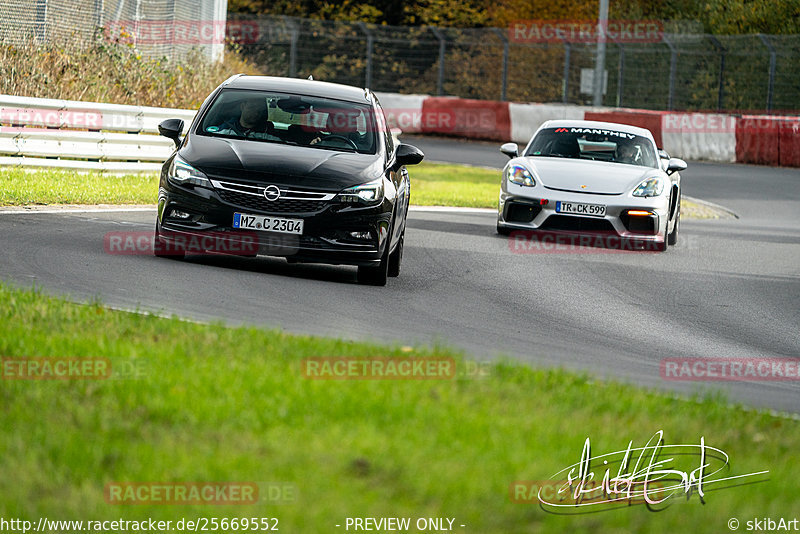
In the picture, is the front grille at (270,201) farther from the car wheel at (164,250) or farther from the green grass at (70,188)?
the green grass at (70,188)

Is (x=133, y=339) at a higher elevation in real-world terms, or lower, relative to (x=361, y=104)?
lower

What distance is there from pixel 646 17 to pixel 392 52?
1188 centimetres

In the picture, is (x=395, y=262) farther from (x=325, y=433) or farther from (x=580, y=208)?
(x=325, y=433)

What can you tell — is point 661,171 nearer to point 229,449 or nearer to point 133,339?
point 133,339

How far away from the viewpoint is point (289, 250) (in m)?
9.97

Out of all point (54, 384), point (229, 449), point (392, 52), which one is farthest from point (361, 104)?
point (392, 52)

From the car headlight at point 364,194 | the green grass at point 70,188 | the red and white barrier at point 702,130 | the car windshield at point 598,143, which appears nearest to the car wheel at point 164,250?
the car headlight at point 364,194

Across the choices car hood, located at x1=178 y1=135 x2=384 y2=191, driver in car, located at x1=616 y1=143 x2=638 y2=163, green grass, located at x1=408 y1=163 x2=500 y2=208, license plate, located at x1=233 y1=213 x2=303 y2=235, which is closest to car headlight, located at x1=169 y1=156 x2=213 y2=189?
car hood, located at x1=178 y1=135 x2=384 y2=191

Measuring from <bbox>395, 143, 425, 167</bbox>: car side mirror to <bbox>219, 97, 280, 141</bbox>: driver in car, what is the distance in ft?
3.57

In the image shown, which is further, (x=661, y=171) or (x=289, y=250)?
(x=661, y=171)

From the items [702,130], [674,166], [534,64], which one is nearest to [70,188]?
[674,166]

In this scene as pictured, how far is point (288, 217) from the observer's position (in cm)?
992

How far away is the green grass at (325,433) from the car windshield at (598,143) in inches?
376

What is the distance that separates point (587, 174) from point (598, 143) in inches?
55.4
